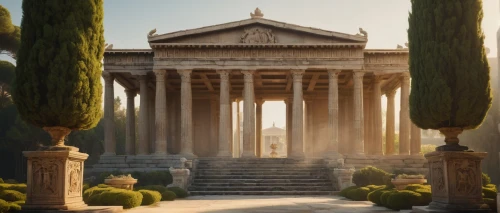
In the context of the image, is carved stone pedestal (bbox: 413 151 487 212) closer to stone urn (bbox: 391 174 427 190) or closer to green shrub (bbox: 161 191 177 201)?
stone urn (bbox: 391 174 427 190)

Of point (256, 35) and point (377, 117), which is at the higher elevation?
point (256, 35)

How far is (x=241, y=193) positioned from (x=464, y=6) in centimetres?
1947

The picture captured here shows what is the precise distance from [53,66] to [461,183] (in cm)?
1245

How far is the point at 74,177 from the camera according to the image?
1599cm

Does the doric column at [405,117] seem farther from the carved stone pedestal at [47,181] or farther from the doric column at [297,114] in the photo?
the carved stone pedestal at [47,181]

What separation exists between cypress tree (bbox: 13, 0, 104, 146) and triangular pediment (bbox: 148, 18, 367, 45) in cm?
2537

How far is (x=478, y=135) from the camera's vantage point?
56688 mm

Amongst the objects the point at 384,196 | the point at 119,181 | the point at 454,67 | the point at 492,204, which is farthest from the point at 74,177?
the point at 492,204

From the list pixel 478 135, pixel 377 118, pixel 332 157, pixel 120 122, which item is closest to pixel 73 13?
pixel 332 157

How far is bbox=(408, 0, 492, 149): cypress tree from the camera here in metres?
15.9

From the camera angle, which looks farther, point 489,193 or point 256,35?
point 256,35

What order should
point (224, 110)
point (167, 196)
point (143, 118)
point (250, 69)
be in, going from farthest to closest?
point (143, 118), point (224, 110), point (250, 69), point (167, 196)

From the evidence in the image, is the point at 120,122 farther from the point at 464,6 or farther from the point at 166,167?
the point at 464,6

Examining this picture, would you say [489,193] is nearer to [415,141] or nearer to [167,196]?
[167,196]
